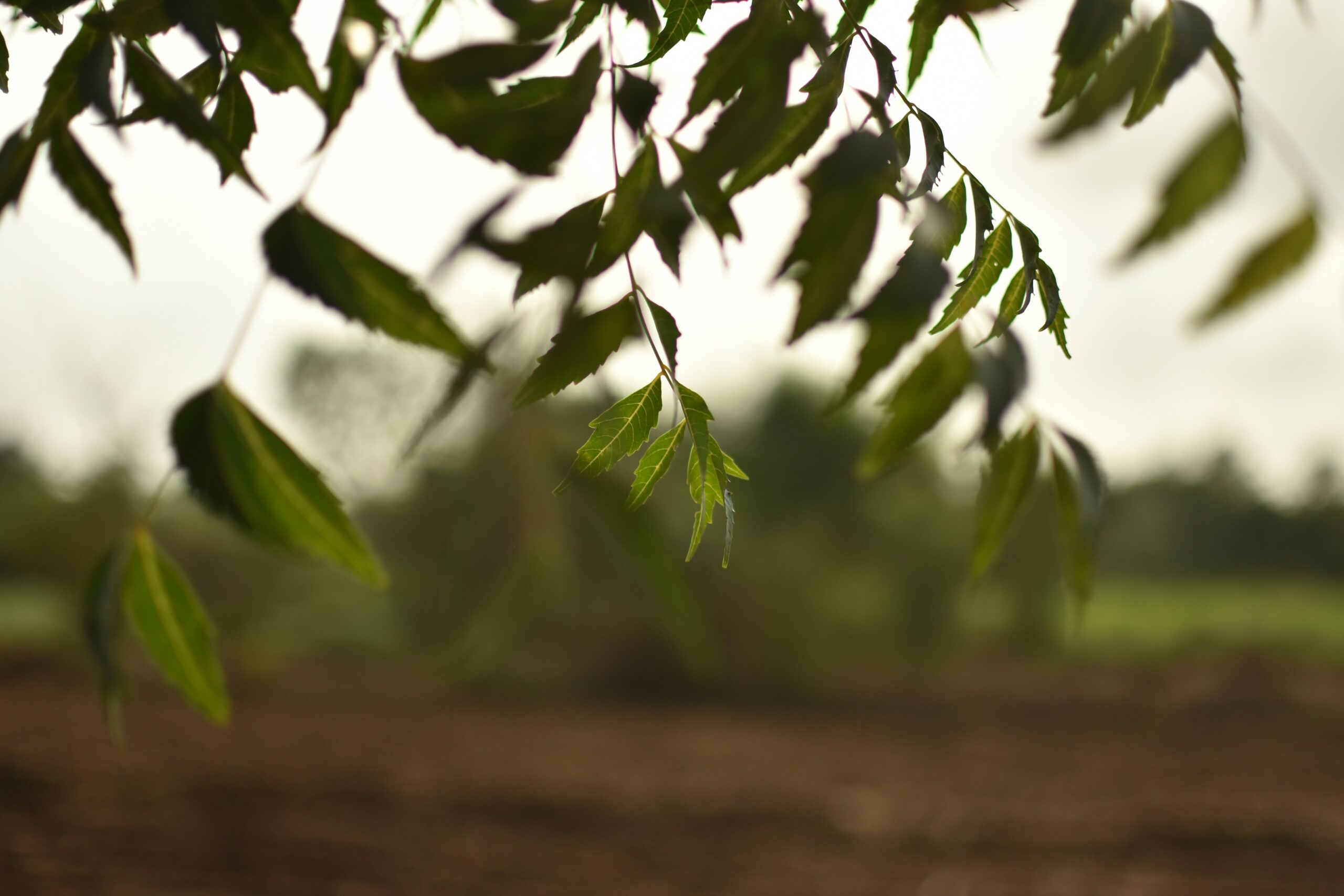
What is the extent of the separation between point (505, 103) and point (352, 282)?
0.10 m

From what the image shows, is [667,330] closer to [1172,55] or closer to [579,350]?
[579,350]

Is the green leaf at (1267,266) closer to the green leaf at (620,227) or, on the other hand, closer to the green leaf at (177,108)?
the green leaf at (620,227)

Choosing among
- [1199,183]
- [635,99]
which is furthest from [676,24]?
[1199,183]

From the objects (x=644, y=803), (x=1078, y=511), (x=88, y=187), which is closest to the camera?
(x=88, y=187)

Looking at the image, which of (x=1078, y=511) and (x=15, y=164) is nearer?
(x=15, y=164)

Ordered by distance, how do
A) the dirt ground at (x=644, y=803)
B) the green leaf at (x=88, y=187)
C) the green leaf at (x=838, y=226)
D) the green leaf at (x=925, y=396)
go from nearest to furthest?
the green leaf at (x=838, y=226)
the green leaf at (x=88, y=187)
the green leaf at (x=925, y=396)
the dirt ground at (x=644, y=803)

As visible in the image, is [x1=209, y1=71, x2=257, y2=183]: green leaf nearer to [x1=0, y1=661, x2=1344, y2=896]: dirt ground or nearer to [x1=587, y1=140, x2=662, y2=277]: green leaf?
[x1=587, y1=140, x2=662, y2=277]: green leaf

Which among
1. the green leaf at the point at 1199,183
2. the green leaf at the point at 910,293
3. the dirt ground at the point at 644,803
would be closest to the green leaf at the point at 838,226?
the green leaf at the point at 910,293

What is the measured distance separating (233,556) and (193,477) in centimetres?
645

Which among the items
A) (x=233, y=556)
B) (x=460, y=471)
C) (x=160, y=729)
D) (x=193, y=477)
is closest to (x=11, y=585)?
(x=233, y=556)

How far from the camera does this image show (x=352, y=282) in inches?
14.9

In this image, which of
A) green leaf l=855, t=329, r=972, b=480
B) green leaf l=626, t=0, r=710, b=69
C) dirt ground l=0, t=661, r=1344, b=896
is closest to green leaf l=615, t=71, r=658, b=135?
green leaf l=626, t=0, r=710, b=69

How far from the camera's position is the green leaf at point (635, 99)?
13.4 inches

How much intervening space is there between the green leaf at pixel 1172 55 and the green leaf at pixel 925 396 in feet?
0.56
